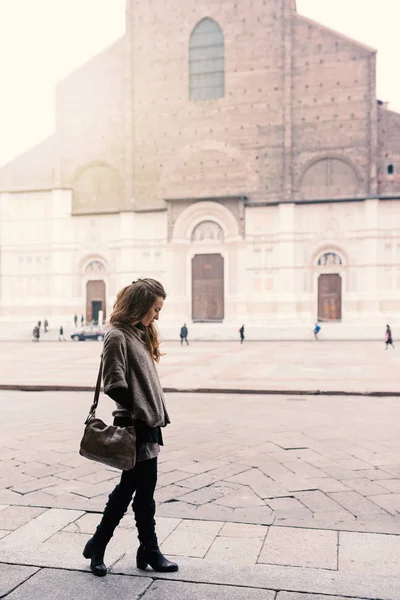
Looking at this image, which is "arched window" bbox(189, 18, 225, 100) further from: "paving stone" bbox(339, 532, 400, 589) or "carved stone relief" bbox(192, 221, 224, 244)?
"paving stone" bbox(339, 532, 400, 589)

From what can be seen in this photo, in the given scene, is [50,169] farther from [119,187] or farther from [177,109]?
[177,109]

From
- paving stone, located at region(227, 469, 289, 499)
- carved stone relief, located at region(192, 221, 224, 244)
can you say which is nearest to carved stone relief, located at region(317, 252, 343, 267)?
carved stone relief, located at region(192, 221, 224, 244)

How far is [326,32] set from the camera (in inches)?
1276

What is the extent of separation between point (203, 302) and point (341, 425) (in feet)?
89.7

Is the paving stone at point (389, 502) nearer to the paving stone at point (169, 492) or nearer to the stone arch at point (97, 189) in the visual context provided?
the paving stone at point (169, 492)

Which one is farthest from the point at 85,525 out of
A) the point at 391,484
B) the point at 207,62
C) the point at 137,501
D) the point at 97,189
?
the point at 207,62

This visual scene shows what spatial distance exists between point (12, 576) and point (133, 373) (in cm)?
120

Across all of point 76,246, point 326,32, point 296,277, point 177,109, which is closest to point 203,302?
point 296,277

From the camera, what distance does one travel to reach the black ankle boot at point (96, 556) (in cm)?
288

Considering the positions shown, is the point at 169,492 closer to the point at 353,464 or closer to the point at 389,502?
the point at 389,502

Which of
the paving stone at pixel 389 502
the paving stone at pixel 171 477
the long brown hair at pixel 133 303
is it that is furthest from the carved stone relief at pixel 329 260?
the long brown hair at pixel 133 303

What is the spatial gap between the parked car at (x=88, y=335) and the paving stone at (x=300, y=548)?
26862 mm

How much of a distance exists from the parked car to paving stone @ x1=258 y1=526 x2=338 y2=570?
2686 centimetres

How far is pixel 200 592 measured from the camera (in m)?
2.71
